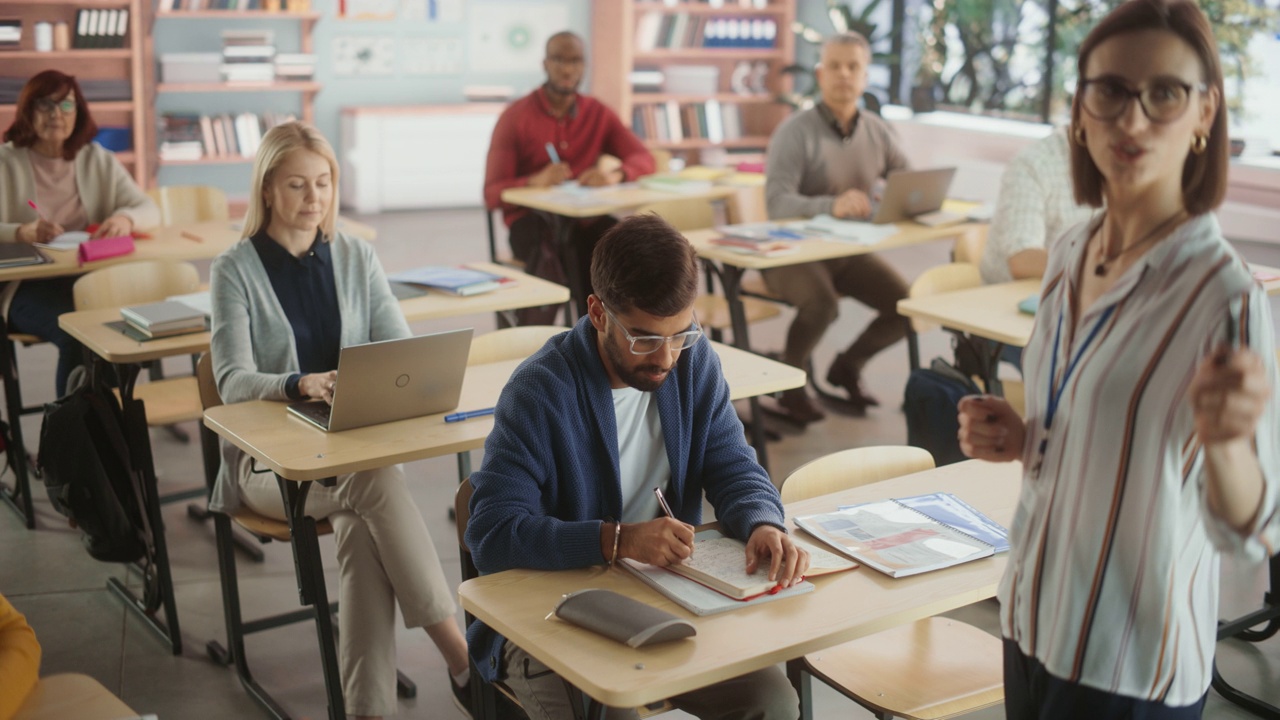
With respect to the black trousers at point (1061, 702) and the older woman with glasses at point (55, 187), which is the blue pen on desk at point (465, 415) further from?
the older woman with glasses at point (55, 187)

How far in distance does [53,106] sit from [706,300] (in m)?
2.43

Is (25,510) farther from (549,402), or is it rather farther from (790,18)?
(790,18)

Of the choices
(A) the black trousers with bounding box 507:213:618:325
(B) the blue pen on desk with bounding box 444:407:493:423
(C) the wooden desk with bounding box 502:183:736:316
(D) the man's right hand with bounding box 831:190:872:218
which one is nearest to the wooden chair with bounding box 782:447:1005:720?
(B) the blue pen on desk with bounding box 444:407:493:423

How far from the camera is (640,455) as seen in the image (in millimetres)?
2109

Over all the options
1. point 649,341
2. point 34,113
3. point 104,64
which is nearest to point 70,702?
point 649,341

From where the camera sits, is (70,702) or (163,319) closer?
(70,702)

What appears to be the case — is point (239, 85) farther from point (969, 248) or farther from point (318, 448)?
point (318, 448)

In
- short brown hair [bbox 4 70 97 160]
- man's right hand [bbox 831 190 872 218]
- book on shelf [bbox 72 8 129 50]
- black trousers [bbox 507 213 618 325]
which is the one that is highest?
book on shelf [bbox 72 8 129 50]

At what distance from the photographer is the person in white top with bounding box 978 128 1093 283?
3877 mm

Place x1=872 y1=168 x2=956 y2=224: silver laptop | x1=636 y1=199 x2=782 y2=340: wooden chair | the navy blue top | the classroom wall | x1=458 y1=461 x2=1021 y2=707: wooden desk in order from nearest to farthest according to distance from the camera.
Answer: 1. x1=458 y1=461 x2=1021 y2=707: wooden desk
2. the navy blue top
3. x1=636 y1=199 x2=782 y2=340: wooden chair
4. x1=872 y1=168 x2=956 y2=224: silver laptop
5. the classroom wall

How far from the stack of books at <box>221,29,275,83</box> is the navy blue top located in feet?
18.5

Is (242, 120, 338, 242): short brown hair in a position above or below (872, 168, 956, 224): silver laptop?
above

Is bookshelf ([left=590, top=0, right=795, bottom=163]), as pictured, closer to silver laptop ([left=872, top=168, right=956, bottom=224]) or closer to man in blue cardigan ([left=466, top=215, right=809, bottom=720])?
silver laptop ([left=872, top=168, right=956, bottom=224])

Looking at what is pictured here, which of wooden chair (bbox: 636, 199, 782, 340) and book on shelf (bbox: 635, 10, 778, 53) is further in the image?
book on shelf (bbox: 635, 10, 778, 53)
